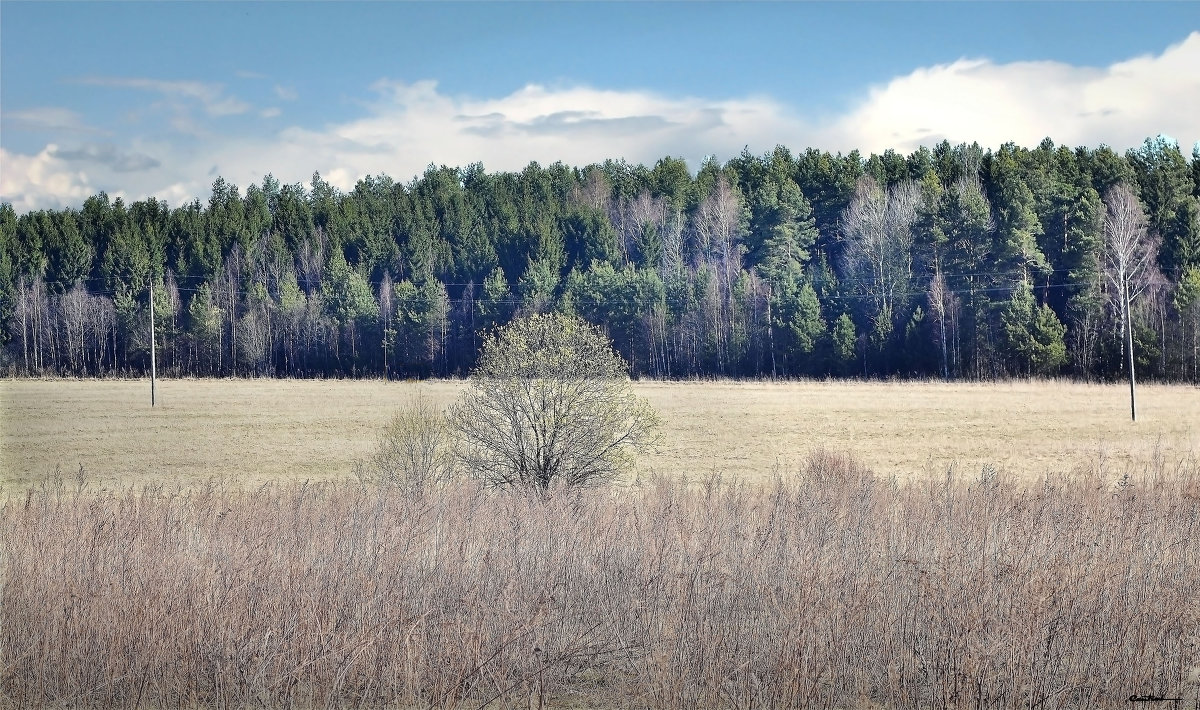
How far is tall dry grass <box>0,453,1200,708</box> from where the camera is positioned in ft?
20.5

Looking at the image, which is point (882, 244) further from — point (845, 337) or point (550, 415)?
point (550, 415)

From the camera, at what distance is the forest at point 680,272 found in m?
68.1

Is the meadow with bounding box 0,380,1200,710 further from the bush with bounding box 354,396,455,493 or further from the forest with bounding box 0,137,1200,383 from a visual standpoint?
the forest with bounding box 0,137,1200,383

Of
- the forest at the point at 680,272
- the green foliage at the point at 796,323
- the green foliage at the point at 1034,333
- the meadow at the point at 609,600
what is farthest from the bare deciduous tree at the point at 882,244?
the meadow at the point at 609,600

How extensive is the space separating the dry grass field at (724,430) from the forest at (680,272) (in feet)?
35.7

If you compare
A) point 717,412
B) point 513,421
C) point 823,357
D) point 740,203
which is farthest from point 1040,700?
point 740,203

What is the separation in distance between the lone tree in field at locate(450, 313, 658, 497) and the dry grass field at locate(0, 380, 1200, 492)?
19.3 ft

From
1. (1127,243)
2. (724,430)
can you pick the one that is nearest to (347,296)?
(724,430)

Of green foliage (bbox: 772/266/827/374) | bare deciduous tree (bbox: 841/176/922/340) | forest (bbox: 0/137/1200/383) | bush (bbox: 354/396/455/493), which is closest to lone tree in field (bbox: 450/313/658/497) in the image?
bush (bbox: 354/396/455/493)

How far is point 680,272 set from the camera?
3354 inches

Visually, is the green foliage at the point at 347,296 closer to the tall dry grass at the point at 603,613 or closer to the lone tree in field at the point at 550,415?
the lone tree in field at the point at 550,415

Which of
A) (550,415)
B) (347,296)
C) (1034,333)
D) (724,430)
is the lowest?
(724,430)

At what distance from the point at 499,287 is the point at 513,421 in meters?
75.8

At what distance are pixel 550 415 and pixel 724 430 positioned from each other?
23645 mm
